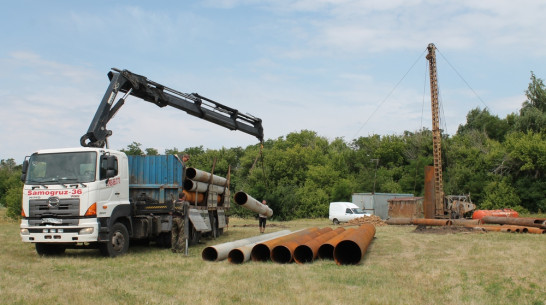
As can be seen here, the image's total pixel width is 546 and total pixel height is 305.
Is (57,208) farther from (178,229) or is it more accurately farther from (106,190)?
(178,229)

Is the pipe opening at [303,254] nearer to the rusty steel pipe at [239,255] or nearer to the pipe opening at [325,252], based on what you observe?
the pipe opening at [325,252]

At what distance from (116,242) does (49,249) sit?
1.98 metres

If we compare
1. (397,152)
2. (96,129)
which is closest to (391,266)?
(96,129)

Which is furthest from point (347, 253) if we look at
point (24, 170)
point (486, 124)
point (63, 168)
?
point (486, 124)

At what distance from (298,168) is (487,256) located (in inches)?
1972

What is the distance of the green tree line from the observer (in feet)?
147

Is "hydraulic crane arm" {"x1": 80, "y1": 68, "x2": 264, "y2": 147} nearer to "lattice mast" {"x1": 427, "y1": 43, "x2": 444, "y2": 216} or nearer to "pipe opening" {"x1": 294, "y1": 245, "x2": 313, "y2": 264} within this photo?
"pipe opening" {"x1": 294, "y1": 245, "x2": 313, "y2": 264}

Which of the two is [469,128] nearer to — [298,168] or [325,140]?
[325,140]

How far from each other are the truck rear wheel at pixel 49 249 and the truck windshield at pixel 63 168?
1.96m

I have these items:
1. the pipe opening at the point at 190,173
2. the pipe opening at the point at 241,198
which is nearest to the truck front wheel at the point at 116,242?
the pipe opening at the point at 190,173

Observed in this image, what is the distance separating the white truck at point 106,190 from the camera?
1241 centimetres

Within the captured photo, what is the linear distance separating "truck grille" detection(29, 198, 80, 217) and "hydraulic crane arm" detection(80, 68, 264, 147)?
84.9 inches

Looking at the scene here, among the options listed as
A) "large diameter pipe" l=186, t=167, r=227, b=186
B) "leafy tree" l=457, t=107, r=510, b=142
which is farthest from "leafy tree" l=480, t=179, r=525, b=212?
"large diameter pipe" l=186, t=167, r=227, b=186

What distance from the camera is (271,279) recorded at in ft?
32.0
